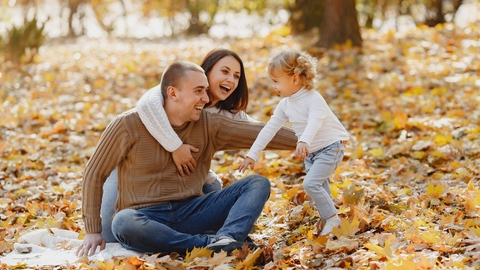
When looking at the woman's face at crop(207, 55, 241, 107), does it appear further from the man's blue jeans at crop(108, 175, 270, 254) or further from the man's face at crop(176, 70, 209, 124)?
the man's blue jeans at crop(108, 175, 270, 254)

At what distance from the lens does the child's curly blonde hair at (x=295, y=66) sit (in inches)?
132

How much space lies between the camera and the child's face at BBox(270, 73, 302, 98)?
339 cm

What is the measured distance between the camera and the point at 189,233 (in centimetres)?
344

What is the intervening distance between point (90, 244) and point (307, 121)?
140cm

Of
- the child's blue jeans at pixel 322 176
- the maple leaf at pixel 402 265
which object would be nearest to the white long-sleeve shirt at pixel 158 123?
the child's blue jeans at pixel 322 176

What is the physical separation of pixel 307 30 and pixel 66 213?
7.65 m

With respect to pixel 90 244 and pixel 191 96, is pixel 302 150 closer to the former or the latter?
pixel 191 96

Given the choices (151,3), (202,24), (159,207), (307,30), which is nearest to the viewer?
(159,207)

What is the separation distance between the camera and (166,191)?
3.44 metres

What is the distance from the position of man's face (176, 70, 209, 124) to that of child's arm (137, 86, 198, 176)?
0.35 ft

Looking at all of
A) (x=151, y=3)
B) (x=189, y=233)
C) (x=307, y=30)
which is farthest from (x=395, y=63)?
(x=151, y=3)

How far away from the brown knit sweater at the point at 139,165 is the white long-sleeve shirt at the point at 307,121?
1.03 feet

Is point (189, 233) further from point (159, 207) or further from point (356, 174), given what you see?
point (356, 174)

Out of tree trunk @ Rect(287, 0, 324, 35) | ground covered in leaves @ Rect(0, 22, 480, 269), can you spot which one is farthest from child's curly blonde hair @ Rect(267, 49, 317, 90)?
tree trunk @ Rect(287, 0, 324, 35)
